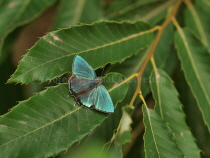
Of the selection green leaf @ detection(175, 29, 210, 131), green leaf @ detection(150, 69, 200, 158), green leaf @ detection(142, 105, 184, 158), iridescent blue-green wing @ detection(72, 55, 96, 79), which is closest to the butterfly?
iridescent blue-green wing @ detection(72, 55, 96, 79)

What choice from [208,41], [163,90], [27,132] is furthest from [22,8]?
[208,41]

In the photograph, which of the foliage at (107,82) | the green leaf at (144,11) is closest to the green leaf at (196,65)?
the foliage at (107,82)

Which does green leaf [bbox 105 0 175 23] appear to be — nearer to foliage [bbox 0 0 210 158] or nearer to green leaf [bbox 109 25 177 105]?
foliage [bbox 0 0 210 158]

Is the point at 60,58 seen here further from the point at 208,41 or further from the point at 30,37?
the point at 30,37

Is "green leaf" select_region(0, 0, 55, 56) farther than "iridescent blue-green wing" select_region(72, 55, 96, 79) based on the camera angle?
Yes

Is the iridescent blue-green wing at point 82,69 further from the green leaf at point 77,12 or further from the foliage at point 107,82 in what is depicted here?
the green leaf at point 77,12

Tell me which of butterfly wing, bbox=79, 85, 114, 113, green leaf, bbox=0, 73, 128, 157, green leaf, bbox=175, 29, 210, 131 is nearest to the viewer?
green leaf, bbox=0, 73, 128, 157

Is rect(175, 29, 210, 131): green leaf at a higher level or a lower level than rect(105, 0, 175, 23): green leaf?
lower

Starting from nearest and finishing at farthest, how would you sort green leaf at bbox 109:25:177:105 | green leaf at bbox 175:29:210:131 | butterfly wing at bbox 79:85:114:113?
butterfly wing at bbox 79:85:114:113 < green leaf at bbox 175:29:210:131 < green leaf at bbox 109:25:177:105

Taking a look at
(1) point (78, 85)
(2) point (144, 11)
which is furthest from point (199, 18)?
(1) point (78, 85)
